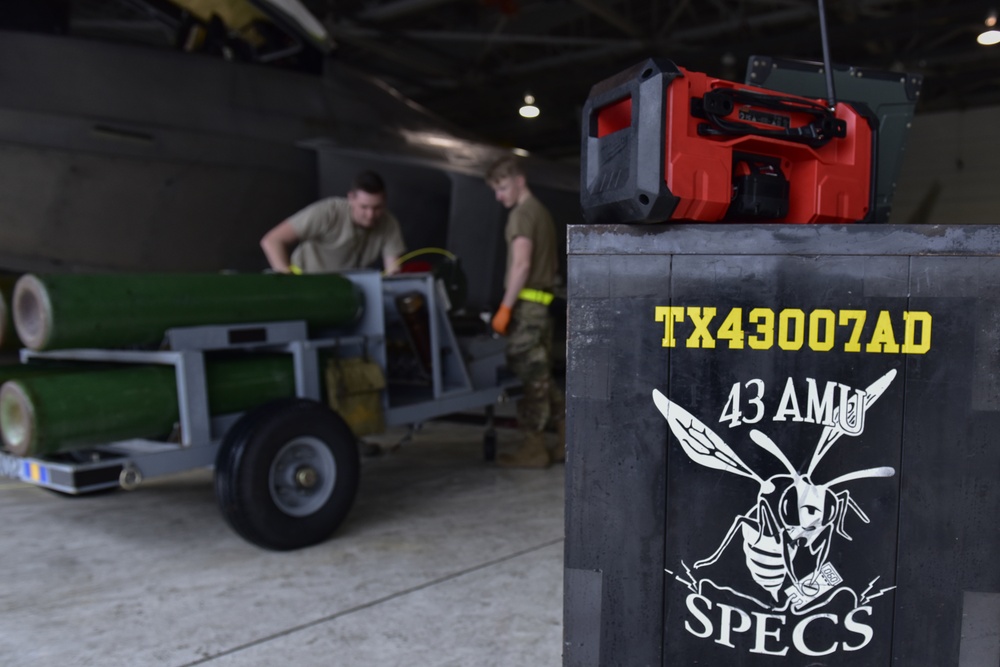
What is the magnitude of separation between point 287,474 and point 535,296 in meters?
2.15

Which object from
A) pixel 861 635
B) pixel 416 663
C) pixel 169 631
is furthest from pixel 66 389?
pixel 861 635

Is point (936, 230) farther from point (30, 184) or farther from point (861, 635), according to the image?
point (30, 184)

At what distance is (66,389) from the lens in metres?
2.96

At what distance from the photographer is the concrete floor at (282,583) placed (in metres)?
2.46

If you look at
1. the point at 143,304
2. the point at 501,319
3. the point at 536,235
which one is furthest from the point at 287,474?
the point at 536,235

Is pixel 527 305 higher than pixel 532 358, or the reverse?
pixel 527 305

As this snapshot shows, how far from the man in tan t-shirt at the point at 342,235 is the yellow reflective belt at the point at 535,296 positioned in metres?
0.86

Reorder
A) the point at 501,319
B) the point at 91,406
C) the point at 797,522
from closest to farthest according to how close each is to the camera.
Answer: the point at 797,522, the point at 91,406, the point at 501,319

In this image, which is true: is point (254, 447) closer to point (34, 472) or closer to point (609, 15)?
point (34, 472)

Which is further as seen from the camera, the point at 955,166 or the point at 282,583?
the point at 955,166

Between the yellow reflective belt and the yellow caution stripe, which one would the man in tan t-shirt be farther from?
the yellow caution stripe

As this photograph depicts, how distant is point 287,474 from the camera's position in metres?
3.40

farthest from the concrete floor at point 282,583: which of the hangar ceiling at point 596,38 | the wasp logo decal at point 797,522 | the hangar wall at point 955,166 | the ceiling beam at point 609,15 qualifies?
the hangar wall at point 955,166

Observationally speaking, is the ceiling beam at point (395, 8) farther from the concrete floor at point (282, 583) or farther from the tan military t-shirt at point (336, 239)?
the concrete floor at point (282, 583)
